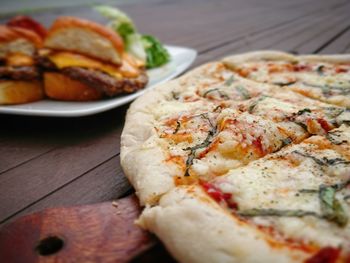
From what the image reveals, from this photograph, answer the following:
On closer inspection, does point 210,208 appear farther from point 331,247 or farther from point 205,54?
point 205,54

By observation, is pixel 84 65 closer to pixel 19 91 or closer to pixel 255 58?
pixel 19 91

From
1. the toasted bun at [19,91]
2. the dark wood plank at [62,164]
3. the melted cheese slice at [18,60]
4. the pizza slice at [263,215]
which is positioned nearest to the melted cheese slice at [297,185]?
the pizza slice at [263,215]

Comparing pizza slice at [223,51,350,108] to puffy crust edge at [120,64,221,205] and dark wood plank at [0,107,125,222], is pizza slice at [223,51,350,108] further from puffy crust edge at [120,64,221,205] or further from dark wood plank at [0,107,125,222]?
dark wood plank at [0,107,125,222]

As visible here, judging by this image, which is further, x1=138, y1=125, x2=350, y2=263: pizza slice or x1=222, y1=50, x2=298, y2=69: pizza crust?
x1=222, y1=50, x2=298, y2=69: pizza crust

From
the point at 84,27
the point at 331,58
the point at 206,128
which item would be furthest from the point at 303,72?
the point at 84,27

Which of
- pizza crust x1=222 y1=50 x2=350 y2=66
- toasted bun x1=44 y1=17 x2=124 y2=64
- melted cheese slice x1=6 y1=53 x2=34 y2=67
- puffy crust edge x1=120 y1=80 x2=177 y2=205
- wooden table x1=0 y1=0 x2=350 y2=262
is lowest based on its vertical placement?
wooden table x1=0 y1=0 x2=350 y2=262

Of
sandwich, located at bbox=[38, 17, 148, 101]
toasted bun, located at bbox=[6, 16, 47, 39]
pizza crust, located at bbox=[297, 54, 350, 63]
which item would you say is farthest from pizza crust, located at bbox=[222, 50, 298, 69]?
toasted bun, located at bbox=[6, 16, 47, 39]
